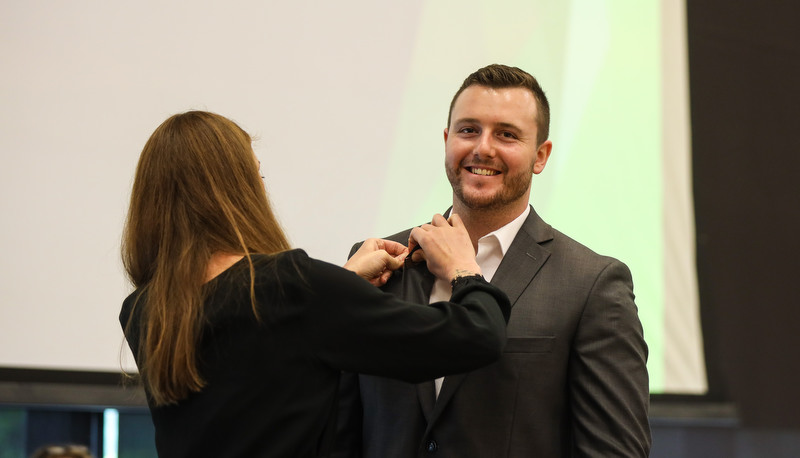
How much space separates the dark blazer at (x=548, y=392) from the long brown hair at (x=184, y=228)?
1.42ft

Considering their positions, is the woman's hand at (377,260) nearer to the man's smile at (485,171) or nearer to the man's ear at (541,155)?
the man's smile at (485,171)

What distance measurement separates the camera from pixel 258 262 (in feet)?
4.59

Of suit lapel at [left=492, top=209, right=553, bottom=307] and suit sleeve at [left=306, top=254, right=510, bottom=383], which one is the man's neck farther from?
suit sleeve at [left=306, top=254, right=510, bottom=383]

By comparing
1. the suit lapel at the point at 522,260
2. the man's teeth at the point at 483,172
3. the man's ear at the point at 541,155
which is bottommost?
the suit lapel at the point at 522,260

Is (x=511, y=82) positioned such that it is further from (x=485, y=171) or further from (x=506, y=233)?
(x=506, y=233)

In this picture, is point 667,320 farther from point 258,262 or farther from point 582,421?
point 258,262

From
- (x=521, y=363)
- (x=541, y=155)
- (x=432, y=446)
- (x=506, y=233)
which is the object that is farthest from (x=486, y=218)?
(x=432, y=446)

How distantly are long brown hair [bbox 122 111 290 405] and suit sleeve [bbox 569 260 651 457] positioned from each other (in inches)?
23.4

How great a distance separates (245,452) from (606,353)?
0.69m

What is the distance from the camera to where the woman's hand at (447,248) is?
159 centimetres

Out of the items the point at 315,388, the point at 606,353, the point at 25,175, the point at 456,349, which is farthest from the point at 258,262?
the point at 25,175

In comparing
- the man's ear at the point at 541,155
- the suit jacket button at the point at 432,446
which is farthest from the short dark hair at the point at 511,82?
the suit jacket button at the point at 432,446

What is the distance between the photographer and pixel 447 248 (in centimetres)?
164

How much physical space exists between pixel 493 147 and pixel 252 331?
2.24 ft
